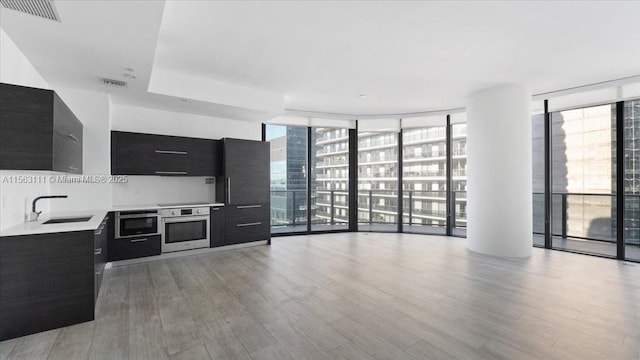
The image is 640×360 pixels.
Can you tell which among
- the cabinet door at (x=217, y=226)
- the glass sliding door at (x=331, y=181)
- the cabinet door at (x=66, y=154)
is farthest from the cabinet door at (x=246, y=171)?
the cabinet door at (x=66, y=154)

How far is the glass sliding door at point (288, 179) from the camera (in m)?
6.56

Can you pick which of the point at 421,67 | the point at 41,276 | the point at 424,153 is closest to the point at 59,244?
the point at 41,276

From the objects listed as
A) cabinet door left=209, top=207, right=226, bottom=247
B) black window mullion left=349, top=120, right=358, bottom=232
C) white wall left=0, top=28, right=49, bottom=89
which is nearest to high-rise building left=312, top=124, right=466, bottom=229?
black window mullion left=349, top=120, right=358, bottom=232

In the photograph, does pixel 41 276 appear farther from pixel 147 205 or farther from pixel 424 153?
pixel 424 153

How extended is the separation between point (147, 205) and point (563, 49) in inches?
239

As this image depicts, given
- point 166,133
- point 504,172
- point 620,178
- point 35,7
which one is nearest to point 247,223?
point 166,133

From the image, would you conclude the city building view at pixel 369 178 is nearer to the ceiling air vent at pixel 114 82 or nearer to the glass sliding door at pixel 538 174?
the glass sliding door at pixel 538 174

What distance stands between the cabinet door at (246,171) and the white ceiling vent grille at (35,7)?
3053 mm

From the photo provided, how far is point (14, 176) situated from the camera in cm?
282

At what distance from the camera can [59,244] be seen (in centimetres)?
248

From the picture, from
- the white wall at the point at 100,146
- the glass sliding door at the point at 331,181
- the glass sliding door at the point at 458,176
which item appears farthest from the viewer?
the glass sliding door at the point at 331,181

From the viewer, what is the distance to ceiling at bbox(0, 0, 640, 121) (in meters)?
2.56

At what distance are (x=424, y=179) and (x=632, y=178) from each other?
3.33 meters

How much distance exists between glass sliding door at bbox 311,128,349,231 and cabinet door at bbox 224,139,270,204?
152 centimetres
